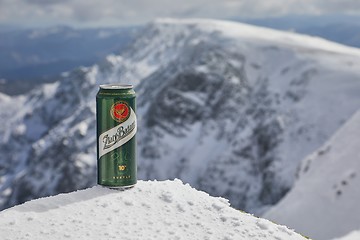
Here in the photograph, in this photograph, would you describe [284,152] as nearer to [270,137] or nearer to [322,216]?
[270,137]

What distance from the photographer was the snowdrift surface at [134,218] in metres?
5.28

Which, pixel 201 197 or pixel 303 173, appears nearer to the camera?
pixel 201 197

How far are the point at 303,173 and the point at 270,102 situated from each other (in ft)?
277

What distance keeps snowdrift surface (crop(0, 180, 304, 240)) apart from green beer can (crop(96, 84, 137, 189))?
0.17 meters

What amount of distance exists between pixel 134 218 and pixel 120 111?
4.56 feet

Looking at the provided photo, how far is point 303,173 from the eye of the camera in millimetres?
29625

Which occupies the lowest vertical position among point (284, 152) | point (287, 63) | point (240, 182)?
point (240, 182)

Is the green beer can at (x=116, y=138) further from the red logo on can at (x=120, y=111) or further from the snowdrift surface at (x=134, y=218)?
the snowdrift surface at (x=134, y=218)

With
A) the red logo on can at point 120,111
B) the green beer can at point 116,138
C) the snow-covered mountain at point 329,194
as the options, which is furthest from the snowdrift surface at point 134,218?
the snow-covered mountain at point 329,194

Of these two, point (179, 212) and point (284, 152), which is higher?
point (179, 212)

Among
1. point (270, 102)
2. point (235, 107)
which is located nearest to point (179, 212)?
point (270, 102)

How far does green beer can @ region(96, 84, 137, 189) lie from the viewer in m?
6.30

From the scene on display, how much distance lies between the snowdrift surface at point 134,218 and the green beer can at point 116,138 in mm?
168

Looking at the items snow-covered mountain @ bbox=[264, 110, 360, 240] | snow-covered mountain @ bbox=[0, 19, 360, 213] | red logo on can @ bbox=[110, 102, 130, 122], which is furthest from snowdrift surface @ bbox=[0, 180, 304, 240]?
snow-covered mountain @ bbox=[0, 19, 360, 213]
